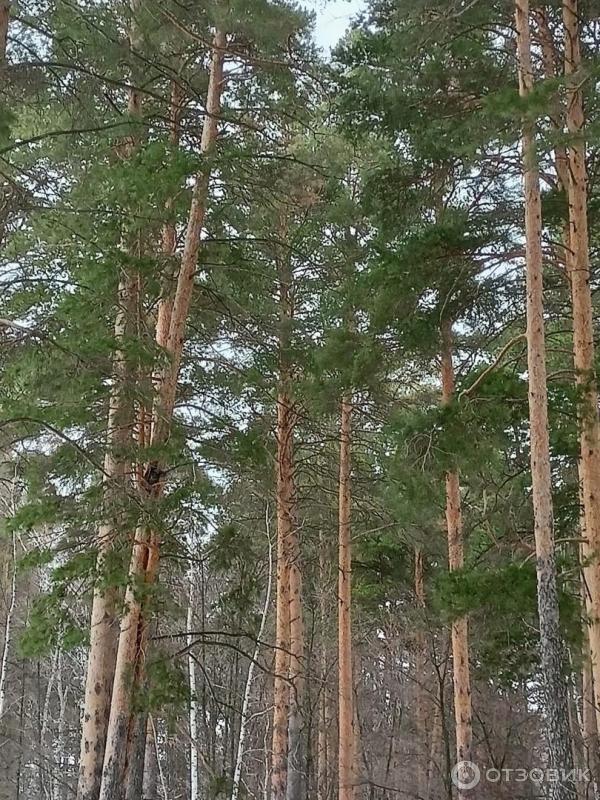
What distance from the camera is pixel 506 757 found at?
1403 centimetres

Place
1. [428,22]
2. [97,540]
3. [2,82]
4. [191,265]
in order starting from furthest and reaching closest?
[191,265]
[428,22]
[97,540]
[2,82]

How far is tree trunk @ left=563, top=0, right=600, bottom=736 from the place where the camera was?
19.7 feet

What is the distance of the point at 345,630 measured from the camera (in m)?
11.0

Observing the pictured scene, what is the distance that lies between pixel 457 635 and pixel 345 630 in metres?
2.40

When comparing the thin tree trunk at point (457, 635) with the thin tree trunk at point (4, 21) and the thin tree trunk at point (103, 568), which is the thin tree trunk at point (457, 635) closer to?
the thin tree trunk at point (103, 568)

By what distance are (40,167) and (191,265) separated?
8.51 feet

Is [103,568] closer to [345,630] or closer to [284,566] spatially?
[284,566]

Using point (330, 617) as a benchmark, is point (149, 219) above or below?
above

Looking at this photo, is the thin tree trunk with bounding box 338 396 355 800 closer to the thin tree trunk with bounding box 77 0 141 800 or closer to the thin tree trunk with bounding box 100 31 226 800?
the thin tree trunk with bounding box 100 31 226 800

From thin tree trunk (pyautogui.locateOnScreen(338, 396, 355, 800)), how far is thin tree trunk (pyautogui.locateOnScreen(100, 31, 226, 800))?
361 cm

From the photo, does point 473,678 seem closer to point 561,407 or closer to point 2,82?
point 561,407

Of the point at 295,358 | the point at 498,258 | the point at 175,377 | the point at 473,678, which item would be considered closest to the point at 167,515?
the point at 175,377

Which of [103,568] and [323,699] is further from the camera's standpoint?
[323,699]

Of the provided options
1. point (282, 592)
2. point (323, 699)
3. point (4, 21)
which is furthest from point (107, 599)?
point (323, 699)
